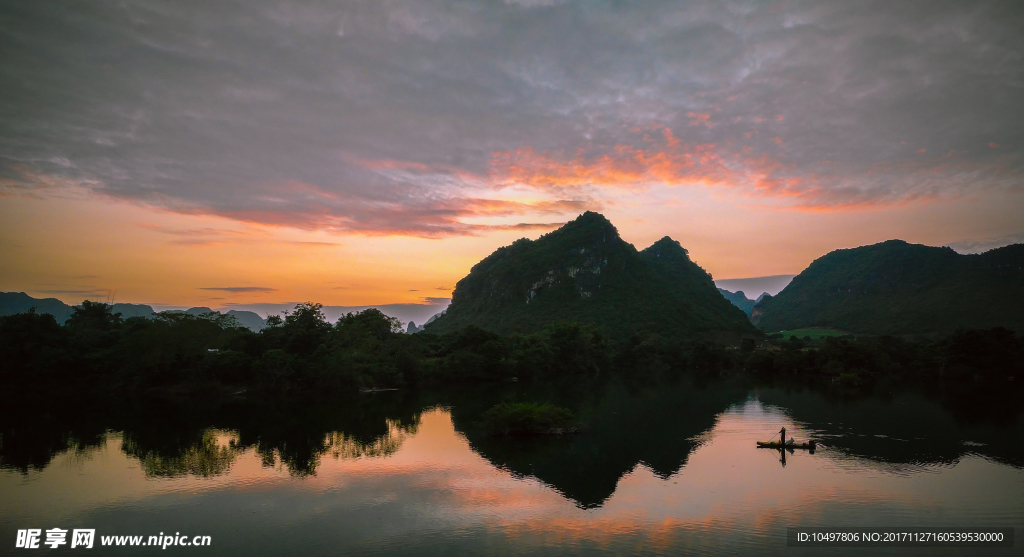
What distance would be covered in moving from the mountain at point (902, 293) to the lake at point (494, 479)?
73.0 metres

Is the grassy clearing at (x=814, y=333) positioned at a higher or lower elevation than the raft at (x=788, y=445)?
higher

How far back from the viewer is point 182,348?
4222cm

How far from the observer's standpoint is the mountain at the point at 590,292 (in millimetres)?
104938

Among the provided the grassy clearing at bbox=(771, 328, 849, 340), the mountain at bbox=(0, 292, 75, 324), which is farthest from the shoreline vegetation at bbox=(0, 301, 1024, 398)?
the mountain at bbox=(0, 292, 75, 324)

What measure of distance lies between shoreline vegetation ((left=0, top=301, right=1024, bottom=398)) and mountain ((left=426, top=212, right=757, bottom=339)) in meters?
29.1

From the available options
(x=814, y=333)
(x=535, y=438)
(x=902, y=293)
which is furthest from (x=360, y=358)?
(x=902, y=293)

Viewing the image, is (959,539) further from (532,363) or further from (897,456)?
(532,363)

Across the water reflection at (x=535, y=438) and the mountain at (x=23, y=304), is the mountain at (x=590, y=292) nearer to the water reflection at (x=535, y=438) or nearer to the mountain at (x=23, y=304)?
the water reflection at (x=535, y=438)

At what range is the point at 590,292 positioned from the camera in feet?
382

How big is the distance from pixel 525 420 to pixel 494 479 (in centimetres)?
762

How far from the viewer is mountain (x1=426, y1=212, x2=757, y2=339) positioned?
105m

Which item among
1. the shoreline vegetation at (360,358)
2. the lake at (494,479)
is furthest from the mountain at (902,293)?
the lake at (494,479)

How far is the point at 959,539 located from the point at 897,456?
33.9 feet

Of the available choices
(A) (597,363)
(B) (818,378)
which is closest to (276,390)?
(A) (597,363)
